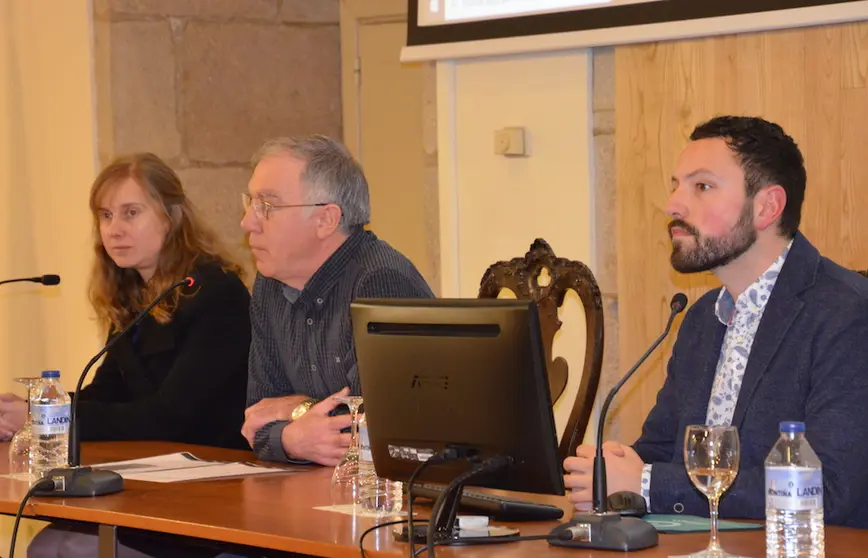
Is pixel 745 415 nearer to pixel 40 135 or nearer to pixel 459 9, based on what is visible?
pixel 459 9

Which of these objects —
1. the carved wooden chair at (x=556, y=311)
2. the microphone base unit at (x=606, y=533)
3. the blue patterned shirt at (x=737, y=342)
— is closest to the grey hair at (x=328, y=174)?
the carved wooden chair at (x=556, y=311)

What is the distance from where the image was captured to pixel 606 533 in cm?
195

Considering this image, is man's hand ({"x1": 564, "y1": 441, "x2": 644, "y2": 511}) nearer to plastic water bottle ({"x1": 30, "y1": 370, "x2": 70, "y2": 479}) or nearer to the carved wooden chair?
the carved wooden chair

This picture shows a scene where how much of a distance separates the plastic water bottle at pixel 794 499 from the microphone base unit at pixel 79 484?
1234 mm

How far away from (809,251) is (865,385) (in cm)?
32

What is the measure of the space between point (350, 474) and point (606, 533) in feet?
2.29

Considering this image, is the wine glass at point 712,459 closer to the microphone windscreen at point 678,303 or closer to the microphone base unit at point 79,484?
the microphone windscreen at point 678,303

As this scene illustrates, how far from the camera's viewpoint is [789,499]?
182 centimetres

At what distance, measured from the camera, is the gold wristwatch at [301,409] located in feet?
9.62

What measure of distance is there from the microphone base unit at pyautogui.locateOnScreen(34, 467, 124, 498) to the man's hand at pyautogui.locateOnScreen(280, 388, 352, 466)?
1.28 feet

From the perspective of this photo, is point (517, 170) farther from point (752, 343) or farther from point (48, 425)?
point (48, 425)

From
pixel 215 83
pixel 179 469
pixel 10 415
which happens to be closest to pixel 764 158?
pixel 179 469

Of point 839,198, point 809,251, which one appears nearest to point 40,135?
point 839,198

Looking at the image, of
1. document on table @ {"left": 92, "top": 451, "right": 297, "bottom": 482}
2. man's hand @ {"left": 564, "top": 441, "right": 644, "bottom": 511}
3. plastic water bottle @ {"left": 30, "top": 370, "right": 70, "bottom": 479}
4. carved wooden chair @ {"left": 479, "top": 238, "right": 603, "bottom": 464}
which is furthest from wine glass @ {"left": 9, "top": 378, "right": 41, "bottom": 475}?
man's hand @ {"left": 564, "top": 441, "right": 644, "bottom": 511}
